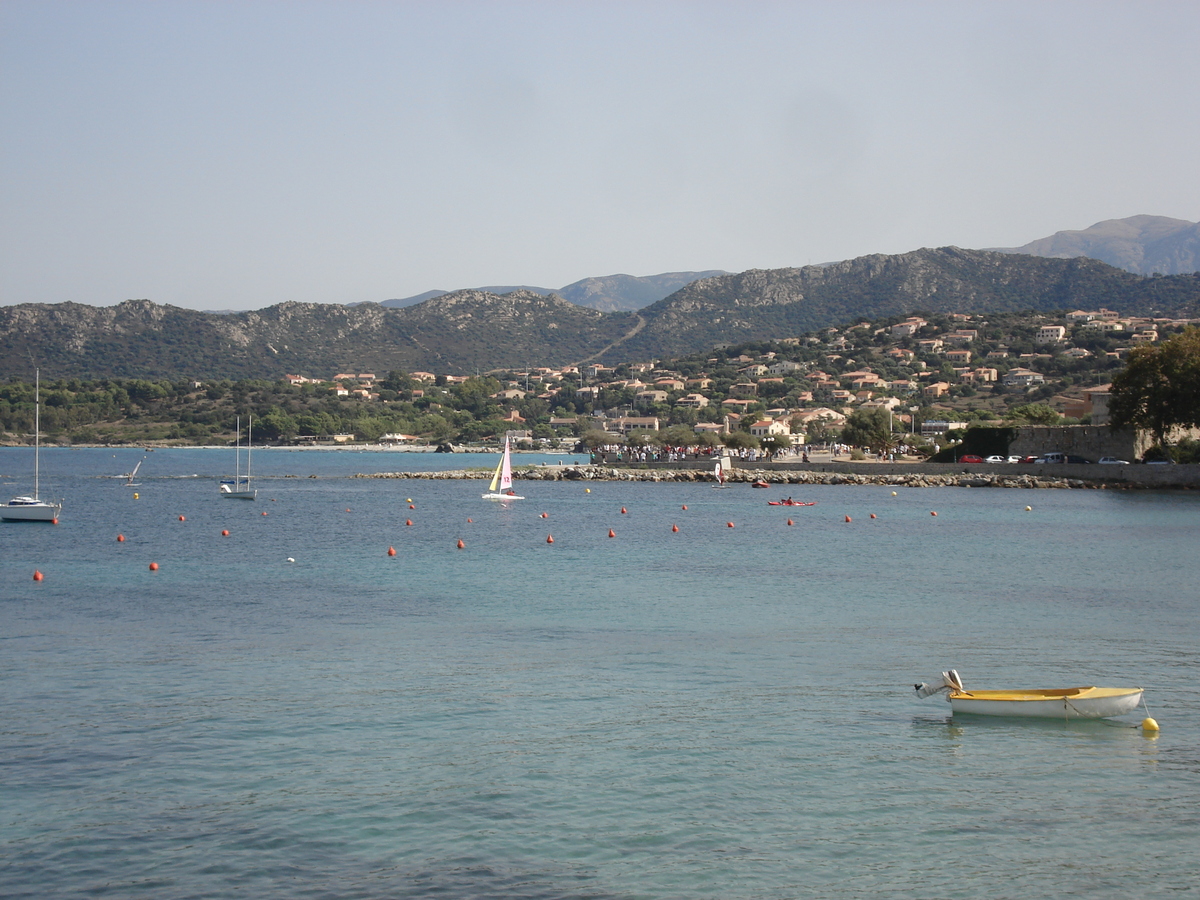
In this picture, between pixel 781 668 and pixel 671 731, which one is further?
pixel 781 668

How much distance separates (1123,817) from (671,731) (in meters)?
4.94

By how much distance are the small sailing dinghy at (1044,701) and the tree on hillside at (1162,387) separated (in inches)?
2082

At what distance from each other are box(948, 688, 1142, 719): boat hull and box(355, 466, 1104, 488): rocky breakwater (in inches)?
2159

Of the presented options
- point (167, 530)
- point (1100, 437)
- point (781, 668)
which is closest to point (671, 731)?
point (781, 668)

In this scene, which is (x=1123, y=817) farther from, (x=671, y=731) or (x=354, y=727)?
(x=354, y=727)

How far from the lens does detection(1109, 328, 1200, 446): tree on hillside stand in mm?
59156

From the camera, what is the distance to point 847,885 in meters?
8.71

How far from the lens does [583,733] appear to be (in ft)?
41.7

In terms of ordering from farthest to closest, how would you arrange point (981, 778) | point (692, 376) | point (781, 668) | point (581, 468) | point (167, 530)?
point (692, 376) → point (581, 468) → point (167, 530) → point (781, 668) → point (981, 778)

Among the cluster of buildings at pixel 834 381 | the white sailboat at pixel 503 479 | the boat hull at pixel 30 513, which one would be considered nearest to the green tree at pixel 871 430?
the cluster of buildings at pixel 834 381

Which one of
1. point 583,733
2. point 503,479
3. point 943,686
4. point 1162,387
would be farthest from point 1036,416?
point 583,733

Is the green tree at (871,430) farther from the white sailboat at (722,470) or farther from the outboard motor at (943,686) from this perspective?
the outboard motor at (943,686)

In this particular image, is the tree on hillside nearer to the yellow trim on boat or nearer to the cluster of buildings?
the cluster of buildings

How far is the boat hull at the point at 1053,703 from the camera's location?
44.0 ft
